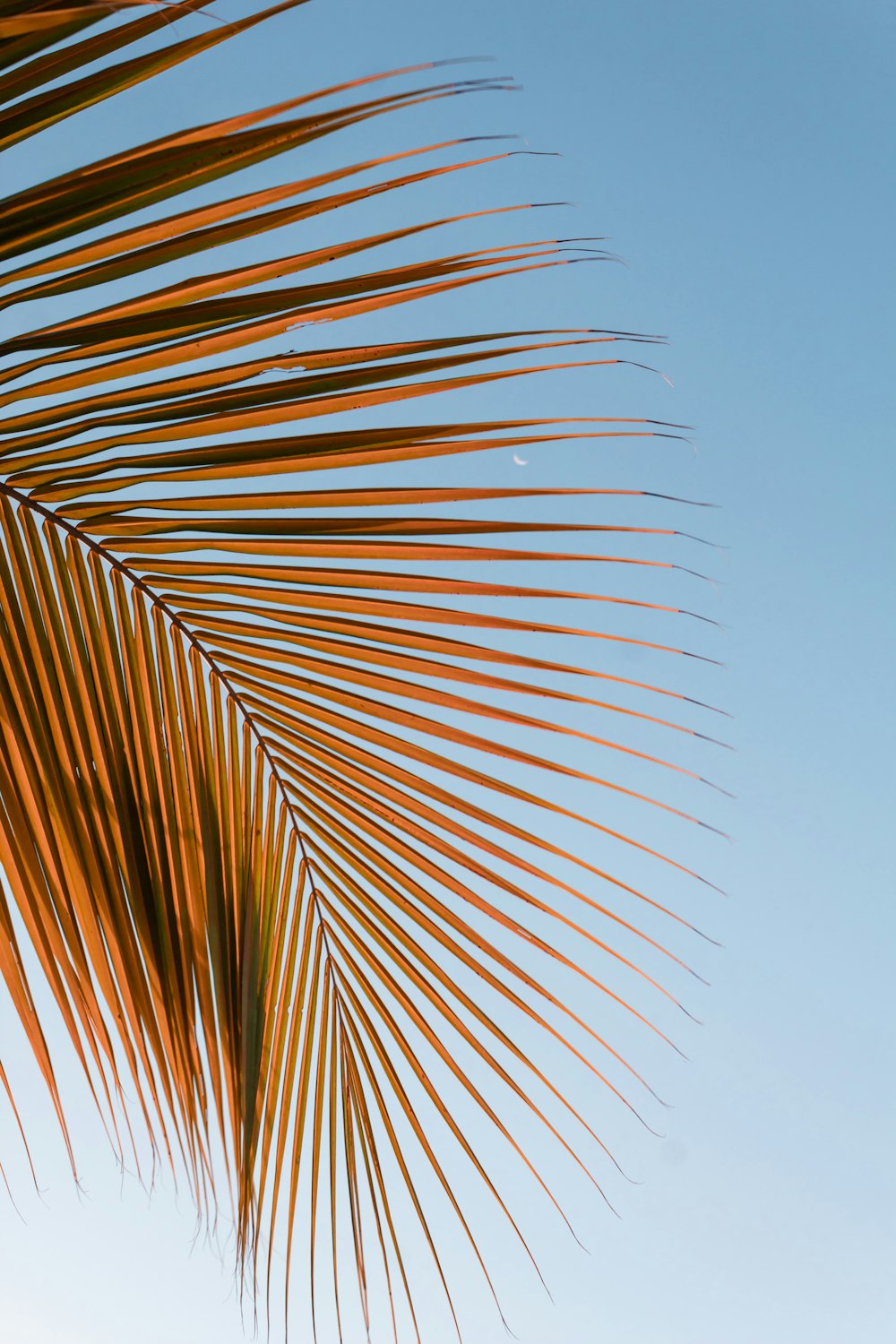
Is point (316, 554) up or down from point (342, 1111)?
up

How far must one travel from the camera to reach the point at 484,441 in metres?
1.16

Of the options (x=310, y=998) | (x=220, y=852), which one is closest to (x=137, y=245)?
(x=220, y=852)

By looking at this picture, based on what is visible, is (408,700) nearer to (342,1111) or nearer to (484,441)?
(484,441)

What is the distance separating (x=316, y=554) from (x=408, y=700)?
0.24 metres

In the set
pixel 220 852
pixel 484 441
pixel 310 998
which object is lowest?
pixel 310 998

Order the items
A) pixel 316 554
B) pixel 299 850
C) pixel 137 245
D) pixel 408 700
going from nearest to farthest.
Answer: pixel 137 245 < pixel 316 554 < pixel 408 700 < pixel 299 850

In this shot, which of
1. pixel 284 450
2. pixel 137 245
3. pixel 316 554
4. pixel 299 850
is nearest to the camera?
pixel 137 245

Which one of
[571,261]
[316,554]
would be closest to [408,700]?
[316,554]

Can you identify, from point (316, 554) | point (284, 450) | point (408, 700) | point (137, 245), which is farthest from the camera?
point (408, 700)

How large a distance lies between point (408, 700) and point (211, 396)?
471mm

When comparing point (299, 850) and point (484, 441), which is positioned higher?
point (484, 441)

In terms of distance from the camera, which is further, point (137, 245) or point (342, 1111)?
point (342, 1111)

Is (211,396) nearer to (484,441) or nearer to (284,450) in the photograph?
(284,450)

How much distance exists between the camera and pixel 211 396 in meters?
1.13
